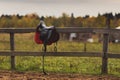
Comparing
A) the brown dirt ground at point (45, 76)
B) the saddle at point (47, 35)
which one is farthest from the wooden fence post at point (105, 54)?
the saddle at point (47, 35)

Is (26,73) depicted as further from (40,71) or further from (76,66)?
(76,66)

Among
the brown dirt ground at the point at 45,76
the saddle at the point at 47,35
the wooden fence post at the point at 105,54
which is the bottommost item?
the brown dirt ground at the point at 45,76

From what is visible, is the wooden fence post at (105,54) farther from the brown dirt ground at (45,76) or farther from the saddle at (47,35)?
the saddle at (47,35)

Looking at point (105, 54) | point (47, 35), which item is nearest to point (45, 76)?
point (47, 35)

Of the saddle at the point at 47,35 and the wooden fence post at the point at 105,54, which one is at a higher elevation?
the saddle at the point at 47,35

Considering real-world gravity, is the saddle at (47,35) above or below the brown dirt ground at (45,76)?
above

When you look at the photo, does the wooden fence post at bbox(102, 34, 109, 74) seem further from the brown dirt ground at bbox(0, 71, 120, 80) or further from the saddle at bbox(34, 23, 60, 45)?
the saddle at bbox(34, 23, 60, 45)

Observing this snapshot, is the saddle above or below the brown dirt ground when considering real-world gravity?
above

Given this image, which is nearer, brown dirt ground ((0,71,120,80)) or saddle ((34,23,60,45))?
brown dirt ground ((0,71,120,80))

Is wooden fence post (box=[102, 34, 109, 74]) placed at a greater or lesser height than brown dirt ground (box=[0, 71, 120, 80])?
greater

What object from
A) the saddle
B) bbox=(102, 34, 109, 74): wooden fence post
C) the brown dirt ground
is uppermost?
the saddle

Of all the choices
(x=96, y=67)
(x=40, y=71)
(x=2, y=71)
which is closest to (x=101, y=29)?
(x=96, y=67)

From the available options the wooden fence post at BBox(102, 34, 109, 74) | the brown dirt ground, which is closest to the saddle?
the brown dirt ground

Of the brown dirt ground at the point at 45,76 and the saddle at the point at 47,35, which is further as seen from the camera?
the saddle at the point at 47,35
